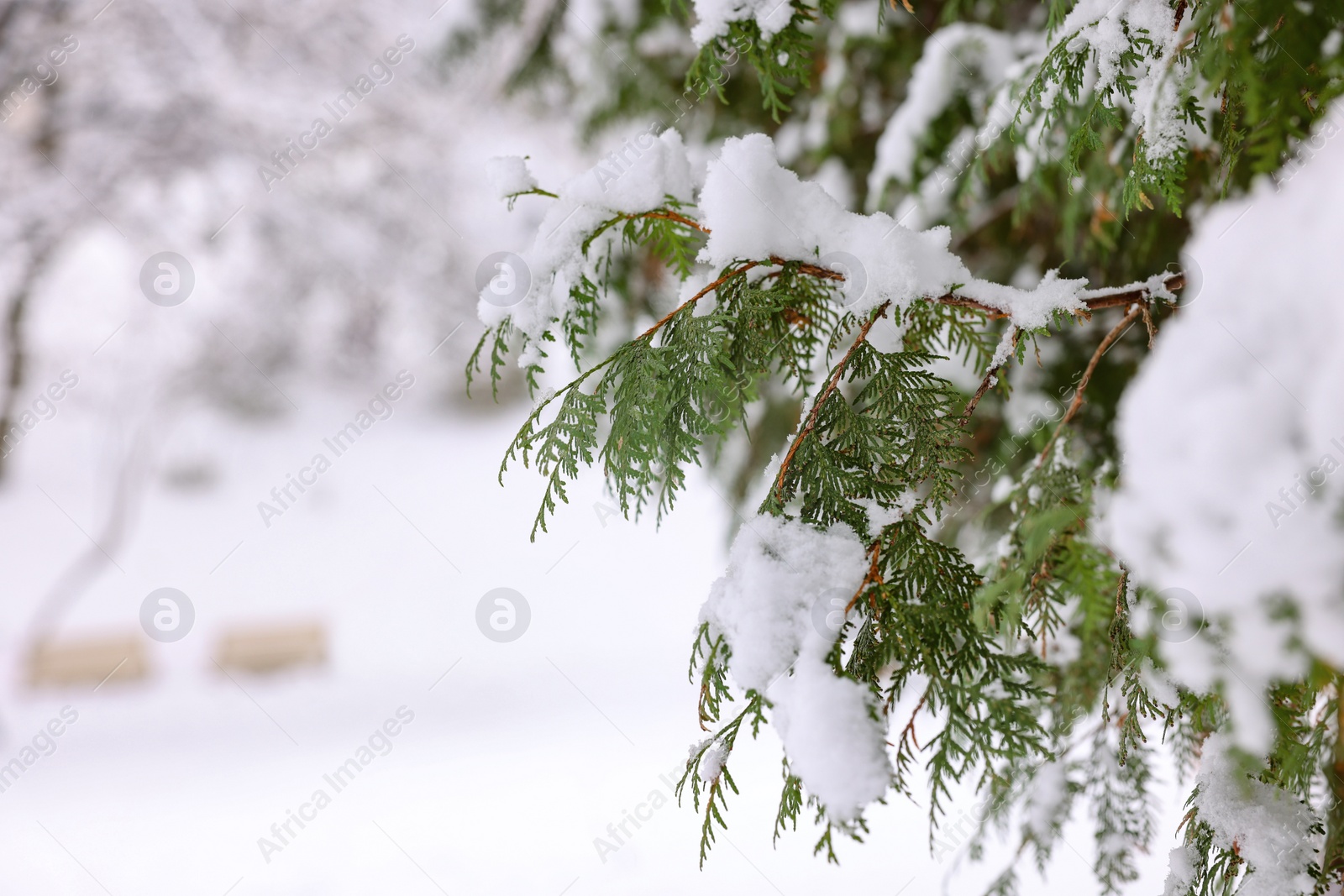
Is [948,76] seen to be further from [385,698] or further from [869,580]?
[385,698]

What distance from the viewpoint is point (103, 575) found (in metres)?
10.4

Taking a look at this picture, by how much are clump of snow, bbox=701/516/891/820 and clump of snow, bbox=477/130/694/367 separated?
500 mm

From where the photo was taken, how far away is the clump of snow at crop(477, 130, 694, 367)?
1297 mm

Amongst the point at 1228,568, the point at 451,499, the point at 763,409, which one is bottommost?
the point at 451,499

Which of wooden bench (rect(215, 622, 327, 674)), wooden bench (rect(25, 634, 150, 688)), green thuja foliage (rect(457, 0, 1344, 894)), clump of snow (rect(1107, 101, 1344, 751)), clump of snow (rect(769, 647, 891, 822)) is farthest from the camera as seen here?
wooden bench (rect(215, 622, 327, 674))

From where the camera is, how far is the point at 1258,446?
646 millimetres

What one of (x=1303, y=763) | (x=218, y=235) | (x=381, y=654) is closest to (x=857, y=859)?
(x=1303, y=763)

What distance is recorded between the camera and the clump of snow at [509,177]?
4.31 feet

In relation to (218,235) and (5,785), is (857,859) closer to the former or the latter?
(5,785)

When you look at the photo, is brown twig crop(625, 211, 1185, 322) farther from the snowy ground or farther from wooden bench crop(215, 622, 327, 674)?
wooden bench crop(215, 622, 327, 674)

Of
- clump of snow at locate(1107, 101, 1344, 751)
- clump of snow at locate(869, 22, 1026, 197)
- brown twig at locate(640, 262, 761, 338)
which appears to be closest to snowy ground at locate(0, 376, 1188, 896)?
clump of snow at locate(869, 22, 1026, 197)

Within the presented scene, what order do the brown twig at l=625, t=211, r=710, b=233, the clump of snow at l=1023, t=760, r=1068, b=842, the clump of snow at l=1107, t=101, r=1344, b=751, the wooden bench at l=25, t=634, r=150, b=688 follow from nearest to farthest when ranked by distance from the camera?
1. the clump of snow at l=1107, t=101, r=1344, b=751
2. the brown twig at l=625, t=211, r=710, b=233
3. the clump of snow at l=1023, t=760, r=1068, b=842
4. the wooden bench at l=25, t=634, r=150, b=688

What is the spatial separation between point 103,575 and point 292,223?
18.3ft

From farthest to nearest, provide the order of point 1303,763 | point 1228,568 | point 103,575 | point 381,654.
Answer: point 103,575
point 381,654
point 1303,763
point 1228,568
